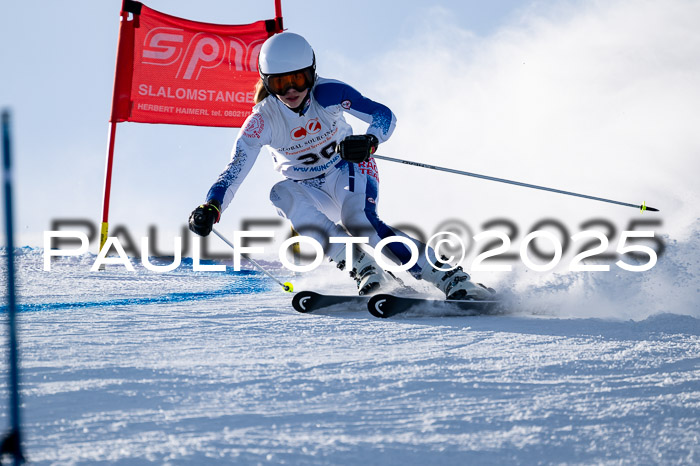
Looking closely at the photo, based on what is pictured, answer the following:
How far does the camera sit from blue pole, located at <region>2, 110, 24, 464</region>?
115 centimetres

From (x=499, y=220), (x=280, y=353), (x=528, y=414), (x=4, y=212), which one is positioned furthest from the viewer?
(x=499, y=220)

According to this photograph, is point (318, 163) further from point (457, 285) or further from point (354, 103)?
point (457, 285)

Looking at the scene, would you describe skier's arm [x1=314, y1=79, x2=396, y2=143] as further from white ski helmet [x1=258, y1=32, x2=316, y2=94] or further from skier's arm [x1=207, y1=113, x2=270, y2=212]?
skier's arm [x1=207, y1=113, x2=270, y2=212]

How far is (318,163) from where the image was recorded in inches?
164

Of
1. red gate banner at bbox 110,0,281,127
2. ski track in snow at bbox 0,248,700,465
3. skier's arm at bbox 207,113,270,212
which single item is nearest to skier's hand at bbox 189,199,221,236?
skier's arm at bbox 207,113,270,212

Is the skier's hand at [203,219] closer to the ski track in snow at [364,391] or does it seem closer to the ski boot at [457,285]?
the ski track in snow at [364,391]

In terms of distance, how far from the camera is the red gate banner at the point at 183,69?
23.9ft

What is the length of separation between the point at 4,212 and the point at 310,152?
3.00 meters

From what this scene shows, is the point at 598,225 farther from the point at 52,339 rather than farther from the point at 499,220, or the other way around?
the point at 52,339

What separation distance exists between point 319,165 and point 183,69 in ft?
13.1

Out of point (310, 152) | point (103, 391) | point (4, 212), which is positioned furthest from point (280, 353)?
point (310, 152)

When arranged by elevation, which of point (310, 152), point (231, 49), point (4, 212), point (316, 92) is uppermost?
point (231, 49)

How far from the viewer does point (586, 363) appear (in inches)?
84.4

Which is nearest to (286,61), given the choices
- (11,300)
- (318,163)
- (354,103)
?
(354,103)
